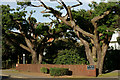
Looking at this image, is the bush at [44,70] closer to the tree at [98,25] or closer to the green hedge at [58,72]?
the green hedge at [58,72]

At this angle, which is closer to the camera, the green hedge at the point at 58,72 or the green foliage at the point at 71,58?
the green hedge at the point at 58,72

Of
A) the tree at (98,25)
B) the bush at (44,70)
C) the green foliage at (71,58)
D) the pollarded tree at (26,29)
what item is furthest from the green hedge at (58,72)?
the pollarded tree at (26,29)

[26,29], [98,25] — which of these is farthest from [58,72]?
[26,29]

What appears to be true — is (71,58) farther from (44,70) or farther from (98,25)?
(98,25)

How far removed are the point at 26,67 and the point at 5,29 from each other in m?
6.31

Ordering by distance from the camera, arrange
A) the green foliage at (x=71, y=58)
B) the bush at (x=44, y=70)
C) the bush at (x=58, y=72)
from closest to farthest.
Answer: the bush at (x=58, y=72) → the bush at (x=44, y=70) → the green foliage at (x=71, y=58)

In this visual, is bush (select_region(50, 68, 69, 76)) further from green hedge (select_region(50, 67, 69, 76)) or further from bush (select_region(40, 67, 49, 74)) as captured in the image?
bush (select_region(40, 67, 49, 74))

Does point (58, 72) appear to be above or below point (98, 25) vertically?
below

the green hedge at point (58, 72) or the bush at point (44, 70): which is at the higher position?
the green hedge at point (58, 72)

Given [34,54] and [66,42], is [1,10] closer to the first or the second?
[34,54]

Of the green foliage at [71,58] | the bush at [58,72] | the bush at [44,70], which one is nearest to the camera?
the bush at [58,72]

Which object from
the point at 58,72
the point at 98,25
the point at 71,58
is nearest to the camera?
the point at 58,72

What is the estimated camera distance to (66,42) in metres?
34.8

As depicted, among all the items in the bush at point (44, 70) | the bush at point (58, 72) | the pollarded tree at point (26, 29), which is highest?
the pollarded tree at point (26, 29)
